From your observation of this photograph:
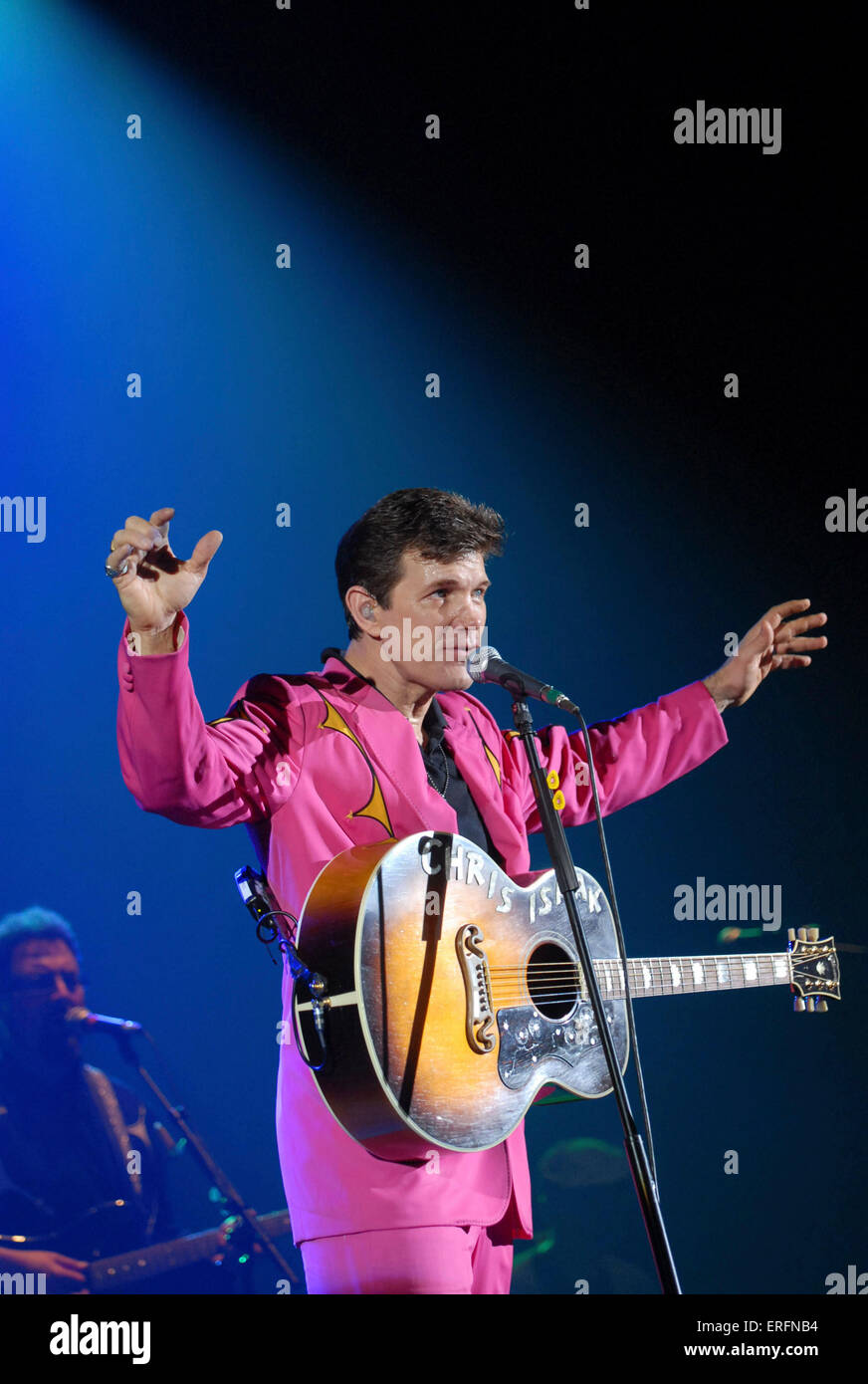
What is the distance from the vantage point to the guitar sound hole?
2443 mm

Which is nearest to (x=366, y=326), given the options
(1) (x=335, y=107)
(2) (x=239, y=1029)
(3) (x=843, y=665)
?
(1) (x=335, y=107)

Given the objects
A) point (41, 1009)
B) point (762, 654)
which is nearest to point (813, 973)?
point (762, 654)

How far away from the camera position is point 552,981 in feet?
8.11

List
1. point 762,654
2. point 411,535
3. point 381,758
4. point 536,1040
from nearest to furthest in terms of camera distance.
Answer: point 536,1040 < point 381,758 < point 411,535 < point 762,654

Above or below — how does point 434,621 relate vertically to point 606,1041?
above

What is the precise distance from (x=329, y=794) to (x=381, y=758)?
0.42 feet

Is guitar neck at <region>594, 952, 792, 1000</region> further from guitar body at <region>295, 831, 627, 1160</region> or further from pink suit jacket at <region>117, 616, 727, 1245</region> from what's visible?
pink suit jacket at <region>117, 616, 727, 1245</region>

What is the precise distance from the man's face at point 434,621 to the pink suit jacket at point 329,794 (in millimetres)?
105

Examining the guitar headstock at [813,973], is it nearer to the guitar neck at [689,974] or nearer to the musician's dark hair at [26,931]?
the guitar neck at [689,974]

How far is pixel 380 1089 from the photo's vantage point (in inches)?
83.2

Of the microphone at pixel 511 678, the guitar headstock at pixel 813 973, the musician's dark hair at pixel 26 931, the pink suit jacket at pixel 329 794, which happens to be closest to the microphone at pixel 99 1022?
the musician's dark hair at pixel 26 931

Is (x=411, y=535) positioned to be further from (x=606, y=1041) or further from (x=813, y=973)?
(x=813, y=973)

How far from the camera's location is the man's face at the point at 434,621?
100 inches

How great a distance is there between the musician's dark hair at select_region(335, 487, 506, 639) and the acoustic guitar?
62 cm
